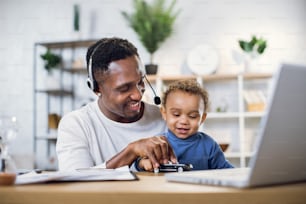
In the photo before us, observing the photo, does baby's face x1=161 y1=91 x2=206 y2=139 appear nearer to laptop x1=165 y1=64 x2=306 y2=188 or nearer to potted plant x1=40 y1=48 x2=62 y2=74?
laptop x1=165 y1=64 x2=306 y2=188

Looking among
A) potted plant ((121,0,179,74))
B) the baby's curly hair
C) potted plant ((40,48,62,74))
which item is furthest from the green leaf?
the baby's curly hair

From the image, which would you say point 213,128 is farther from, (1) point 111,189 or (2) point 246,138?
(1) point 111,189

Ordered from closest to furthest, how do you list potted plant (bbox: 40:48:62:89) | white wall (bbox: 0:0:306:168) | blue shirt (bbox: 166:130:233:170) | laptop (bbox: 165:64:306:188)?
laptop (bbox: 165:64:306:188) → blue shirt (bbox: 166:130:233:170) → white wall (bbox: 0:0:306:168) → potted plant (bbox: 40:48:62:89)

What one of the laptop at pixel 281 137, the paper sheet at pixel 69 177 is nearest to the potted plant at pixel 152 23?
the paper sheet at pixel 69 177

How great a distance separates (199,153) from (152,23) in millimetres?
3256

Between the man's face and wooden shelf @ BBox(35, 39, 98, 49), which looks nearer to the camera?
the man's face

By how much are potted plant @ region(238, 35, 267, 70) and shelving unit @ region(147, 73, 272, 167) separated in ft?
0.62

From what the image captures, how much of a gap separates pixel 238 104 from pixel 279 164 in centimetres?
420

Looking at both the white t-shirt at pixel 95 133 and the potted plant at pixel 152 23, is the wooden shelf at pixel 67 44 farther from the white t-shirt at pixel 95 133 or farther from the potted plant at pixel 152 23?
the white t-shirt at pixel 95 133

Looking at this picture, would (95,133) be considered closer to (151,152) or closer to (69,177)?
(151,152)

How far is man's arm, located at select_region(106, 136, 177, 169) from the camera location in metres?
1.32

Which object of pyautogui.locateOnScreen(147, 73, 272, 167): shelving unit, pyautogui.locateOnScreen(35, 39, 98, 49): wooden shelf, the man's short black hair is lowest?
pyautogui.locateOnScreen(147, 73, 272, 167): shelving unit

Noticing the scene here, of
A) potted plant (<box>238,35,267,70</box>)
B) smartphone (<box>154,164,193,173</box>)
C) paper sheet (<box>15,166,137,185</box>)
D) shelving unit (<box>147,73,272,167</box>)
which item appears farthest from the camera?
shelving unit (<box>147,73,272,167</box>)

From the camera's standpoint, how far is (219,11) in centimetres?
508
